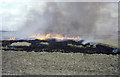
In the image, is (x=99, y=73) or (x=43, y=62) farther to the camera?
(x=43, y=62)

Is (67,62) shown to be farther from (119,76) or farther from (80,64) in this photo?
(119,76)

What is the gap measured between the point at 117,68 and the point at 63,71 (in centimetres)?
554

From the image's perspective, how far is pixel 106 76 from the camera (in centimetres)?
1219

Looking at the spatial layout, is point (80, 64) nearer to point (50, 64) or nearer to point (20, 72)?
point (50, 64)

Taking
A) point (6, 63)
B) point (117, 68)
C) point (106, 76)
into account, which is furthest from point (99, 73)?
point (6, 63)

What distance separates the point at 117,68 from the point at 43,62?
25.3 ft

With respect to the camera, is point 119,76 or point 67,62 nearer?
point 119,76

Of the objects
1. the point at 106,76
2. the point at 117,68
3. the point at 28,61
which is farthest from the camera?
the point at 28,61

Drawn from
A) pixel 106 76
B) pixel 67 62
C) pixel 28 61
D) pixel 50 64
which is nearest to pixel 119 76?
pixel 106 76

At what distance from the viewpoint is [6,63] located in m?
16.0

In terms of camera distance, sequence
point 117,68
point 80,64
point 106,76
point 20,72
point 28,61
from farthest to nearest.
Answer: point 28,61, point 80,64, point 117,68, point 20,72, point 106,76

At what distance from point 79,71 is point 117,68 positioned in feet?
13.5

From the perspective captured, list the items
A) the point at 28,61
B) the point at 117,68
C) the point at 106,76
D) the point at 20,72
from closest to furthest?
the point at 106,76, the point at 20,72, the point at 117,68, the point at 28,61

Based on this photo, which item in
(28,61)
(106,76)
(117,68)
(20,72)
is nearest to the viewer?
(106,76)
